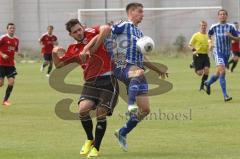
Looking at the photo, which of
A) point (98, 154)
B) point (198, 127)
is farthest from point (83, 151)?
point (198, 127)

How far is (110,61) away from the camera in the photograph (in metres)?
11.1

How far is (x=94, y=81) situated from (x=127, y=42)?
2.88ft

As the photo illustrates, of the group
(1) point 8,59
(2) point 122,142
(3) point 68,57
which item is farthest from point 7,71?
(3) point 68,57

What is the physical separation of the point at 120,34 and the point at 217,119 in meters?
4.90

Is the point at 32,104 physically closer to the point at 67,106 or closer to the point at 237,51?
the point at 67,106

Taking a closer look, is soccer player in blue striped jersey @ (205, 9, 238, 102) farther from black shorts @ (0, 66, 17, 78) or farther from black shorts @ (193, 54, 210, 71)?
black shorts @ (0, 66, 17, 78)

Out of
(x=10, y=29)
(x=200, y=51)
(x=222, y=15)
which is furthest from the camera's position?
(x=200, y=51)

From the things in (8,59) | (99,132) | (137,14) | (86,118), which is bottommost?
(99,132)

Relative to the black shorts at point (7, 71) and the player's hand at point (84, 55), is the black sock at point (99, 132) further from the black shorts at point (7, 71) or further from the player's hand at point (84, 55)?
the black shorts at point (7, 71)

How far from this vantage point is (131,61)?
1147 cm

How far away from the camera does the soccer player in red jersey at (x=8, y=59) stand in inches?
792

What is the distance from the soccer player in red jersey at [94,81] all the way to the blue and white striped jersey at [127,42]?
1.43 ft

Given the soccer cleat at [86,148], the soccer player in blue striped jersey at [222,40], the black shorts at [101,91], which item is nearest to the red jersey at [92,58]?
the black shorts at [101,91]

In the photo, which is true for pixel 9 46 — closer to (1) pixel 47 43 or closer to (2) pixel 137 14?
(2) pixel 137 14
